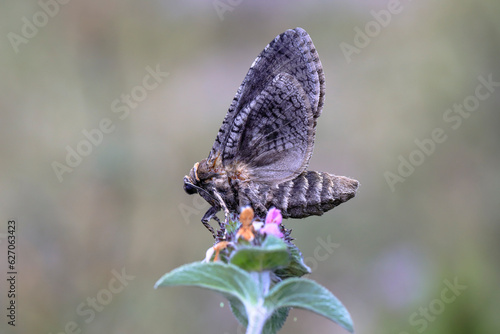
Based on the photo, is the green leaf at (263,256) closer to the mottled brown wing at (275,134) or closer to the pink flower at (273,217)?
the pink flower at (273,217)

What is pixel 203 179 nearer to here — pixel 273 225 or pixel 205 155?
pixel 273 225

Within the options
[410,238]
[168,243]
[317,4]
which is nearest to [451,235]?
[410,238]

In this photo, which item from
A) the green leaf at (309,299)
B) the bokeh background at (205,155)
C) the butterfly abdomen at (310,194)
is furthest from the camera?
the bokeh background at (205,155)

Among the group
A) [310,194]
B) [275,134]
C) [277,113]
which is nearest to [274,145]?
[275,134]

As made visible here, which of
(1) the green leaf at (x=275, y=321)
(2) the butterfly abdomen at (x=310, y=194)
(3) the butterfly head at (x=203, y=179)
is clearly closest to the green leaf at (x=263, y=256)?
(1) the green leaf at (x=275, y=321)

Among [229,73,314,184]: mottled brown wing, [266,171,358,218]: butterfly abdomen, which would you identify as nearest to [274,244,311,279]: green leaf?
[266,171,358,218]: butterfly abdomen

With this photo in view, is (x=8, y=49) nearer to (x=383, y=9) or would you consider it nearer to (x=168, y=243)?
(x=168, y=243)
